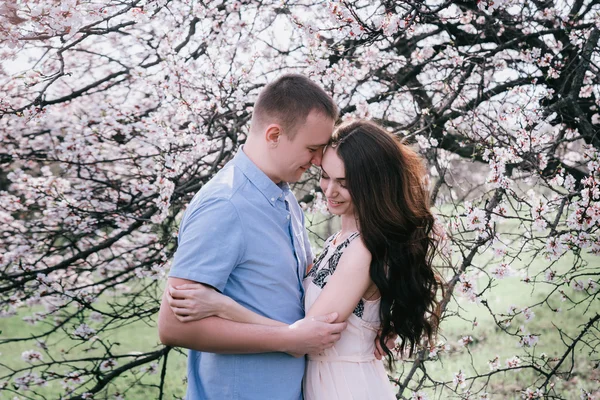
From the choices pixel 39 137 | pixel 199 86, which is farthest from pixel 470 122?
pixel 39 137

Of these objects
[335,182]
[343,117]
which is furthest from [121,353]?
[335,182]

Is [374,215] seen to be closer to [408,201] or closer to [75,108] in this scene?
[408,201]

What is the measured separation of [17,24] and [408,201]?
2.08 m

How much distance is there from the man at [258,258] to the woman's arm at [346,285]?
5 centimetres

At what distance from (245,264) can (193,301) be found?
0.22 m

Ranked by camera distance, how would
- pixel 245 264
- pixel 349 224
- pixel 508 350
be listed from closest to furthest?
pixel 245 264 < pixel 349 224 < pixel 508 350

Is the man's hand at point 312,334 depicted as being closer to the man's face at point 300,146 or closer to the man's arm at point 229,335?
the man's arm at point 229,335

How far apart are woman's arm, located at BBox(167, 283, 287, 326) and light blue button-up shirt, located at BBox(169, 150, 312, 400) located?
3 centimetres

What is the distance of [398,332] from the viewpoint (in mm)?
2078

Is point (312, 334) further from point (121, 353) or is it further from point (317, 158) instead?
point (121, 353)

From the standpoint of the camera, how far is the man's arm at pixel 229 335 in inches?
65.1

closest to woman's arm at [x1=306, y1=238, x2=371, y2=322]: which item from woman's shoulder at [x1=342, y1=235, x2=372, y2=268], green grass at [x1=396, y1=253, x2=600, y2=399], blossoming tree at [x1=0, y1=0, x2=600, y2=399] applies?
woman's shoulder at [x1=342, y1=235, x2=372, y2=268]

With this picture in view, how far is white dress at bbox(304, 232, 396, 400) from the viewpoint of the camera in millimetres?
1974

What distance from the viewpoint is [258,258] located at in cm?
176
